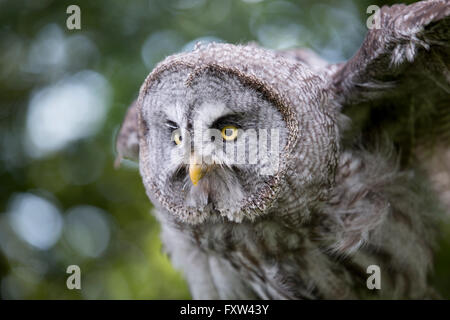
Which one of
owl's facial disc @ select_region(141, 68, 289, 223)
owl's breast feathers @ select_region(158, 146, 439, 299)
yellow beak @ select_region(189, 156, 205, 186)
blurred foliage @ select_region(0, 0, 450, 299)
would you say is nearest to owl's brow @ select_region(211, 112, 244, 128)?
owl's facial disc @ select_region(141, 68, 289, 223)

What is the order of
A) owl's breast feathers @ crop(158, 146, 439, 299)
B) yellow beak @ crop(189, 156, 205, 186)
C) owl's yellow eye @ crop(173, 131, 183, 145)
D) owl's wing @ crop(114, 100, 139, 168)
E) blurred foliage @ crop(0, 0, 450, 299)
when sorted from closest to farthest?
1. yellow beak @ crop(189, 156, 205, 186)
2. owl's yellow eye @ crop(173, 131, 183, 145)
3. owl's breast feathers @ crop(158, 146, 439, 299)
4. owl's wing @ crop(114, 100, 139, 168)
5. blurred foliage @ crop(0, 0, 450, 299)

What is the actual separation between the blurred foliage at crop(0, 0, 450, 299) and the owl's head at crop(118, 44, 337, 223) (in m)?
1.49

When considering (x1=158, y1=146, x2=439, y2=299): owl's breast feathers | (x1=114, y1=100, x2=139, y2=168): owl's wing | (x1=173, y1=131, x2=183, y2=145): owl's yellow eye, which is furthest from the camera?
(x1=114, y1=100, x2=139, y2=168): owl's wing

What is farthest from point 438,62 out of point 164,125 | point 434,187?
point 164,125

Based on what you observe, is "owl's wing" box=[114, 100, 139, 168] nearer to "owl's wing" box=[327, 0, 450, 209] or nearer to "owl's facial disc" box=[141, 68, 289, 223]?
"owl's facial disc" box=[141, 68, 289, 223]

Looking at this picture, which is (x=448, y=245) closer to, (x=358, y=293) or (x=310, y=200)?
→ (x=358, y=293)

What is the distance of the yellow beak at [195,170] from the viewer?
1.91 meters

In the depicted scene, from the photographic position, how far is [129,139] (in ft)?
8.89

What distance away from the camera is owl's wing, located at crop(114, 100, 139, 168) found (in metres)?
2.69

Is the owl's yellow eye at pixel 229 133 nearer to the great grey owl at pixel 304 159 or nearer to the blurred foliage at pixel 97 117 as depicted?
the great grey owl at pixel 304 159

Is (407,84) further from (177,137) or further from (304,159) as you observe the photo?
(177,137)

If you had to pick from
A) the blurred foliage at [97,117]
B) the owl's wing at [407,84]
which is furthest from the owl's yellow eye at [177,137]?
the blurred foliage at [97,117]

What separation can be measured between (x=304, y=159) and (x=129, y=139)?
1.07m
